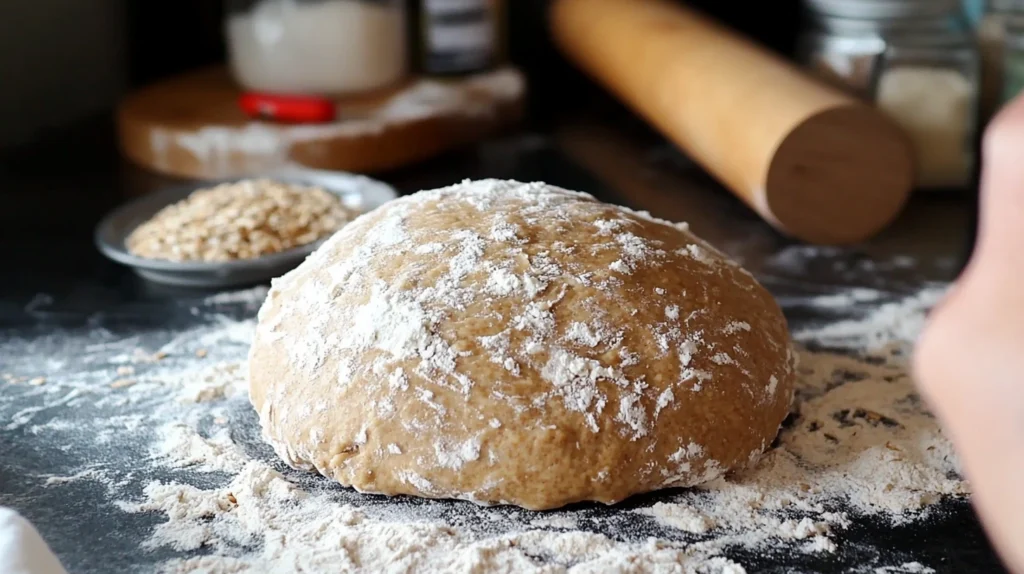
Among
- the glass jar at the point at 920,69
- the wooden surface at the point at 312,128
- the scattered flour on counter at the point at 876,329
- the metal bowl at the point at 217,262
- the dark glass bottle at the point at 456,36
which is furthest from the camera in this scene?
the dark glass bottle at the point at 456,36

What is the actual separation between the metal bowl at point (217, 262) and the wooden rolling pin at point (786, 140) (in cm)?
51

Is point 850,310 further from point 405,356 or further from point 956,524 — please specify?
point 405,356

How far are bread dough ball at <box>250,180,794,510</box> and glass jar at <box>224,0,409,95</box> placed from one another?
92cm

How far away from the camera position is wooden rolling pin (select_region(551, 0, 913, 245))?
141 cm

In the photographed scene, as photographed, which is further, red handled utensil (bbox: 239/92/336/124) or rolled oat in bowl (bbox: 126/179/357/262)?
red handled utensil (bbox: 239/92/336/124)

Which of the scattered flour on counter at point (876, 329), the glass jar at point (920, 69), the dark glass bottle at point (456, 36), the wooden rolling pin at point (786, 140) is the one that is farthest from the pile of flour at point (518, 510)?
the dark glass bottle at point (456, 36)

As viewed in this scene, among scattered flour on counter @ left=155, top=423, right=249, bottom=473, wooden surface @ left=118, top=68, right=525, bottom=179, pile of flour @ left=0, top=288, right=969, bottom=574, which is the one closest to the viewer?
pile of flour @ left=0, top=288, right=969, bottom=574

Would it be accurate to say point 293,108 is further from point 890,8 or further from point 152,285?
point 890,8

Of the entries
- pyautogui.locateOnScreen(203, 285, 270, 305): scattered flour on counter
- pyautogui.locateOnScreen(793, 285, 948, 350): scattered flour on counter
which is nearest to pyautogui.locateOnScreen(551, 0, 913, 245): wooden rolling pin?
pyautogui.locateOnScreen(793, 285, 948, 350): scattered flour on counter

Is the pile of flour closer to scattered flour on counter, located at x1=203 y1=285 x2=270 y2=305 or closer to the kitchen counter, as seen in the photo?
the kitchen counter

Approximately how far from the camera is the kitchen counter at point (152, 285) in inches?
33.1

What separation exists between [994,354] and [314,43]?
1488mm

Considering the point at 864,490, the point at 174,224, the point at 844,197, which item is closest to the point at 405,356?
the point at 864,490

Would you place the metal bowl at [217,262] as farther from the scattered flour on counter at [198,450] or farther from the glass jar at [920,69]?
the glass jar at [920,69]
